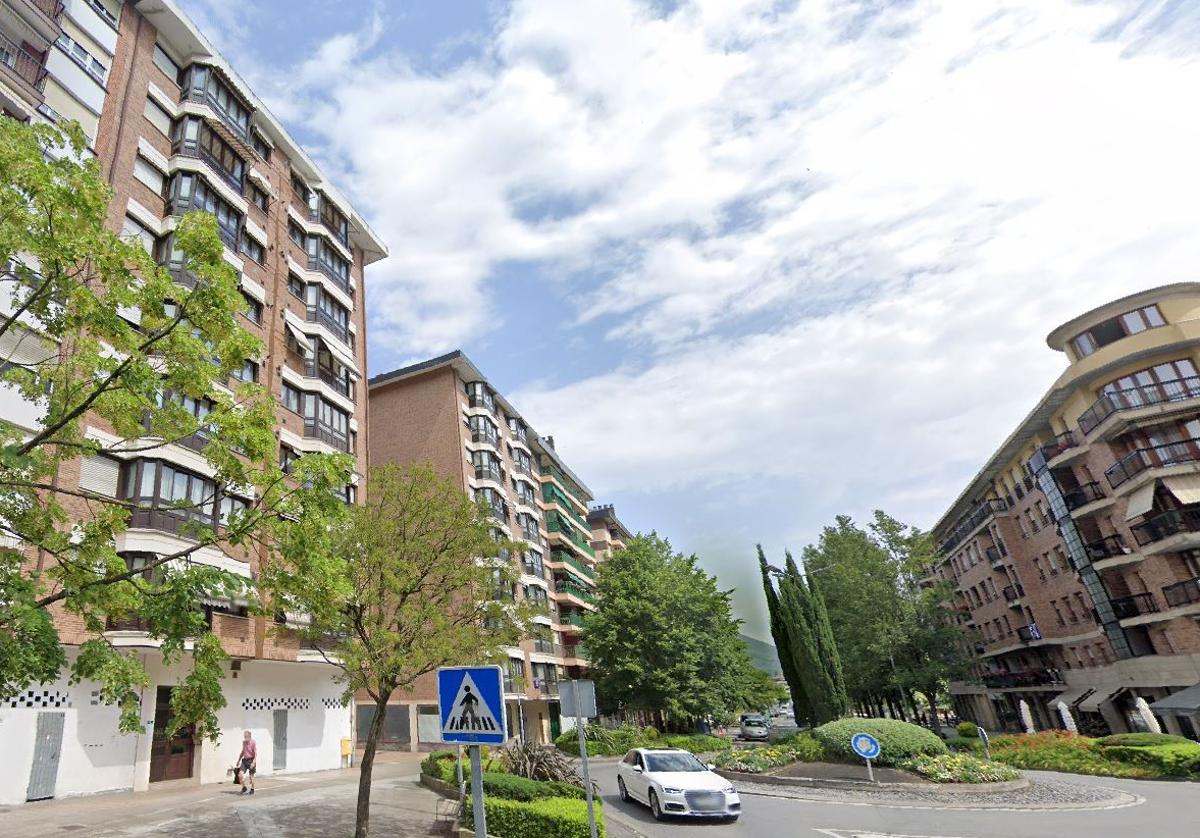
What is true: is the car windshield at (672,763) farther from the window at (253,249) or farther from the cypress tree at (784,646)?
the window at (253,249)

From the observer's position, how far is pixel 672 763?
16891mm

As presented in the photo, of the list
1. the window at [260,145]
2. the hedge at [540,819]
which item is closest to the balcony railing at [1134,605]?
the hedge at [540,819]

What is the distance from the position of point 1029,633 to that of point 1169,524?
63.2ft

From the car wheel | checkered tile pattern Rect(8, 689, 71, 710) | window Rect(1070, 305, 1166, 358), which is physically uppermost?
window Rect(1070, 305, 1166, 358)

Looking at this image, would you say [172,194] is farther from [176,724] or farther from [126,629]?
[176,724]

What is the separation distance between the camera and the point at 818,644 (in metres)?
32.0

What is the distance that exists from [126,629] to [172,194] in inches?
613

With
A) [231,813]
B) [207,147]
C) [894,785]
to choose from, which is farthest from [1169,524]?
[207,147]

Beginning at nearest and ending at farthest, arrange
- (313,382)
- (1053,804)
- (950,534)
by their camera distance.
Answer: (1053,804)
(313,382)
(950,534)

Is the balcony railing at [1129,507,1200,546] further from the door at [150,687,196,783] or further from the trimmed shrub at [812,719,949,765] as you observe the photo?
the door at [150,687,196,783]

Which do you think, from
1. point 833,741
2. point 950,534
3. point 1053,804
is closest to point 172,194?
point 833,741

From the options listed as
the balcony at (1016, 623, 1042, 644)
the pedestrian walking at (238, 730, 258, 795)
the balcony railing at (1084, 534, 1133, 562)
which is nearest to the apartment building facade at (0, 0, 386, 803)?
the pedestrian walking at (238, 730, 258, 795)

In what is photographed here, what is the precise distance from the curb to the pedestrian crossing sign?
53.6ft

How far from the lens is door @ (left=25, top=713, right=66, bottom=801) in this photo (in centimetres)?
1692
